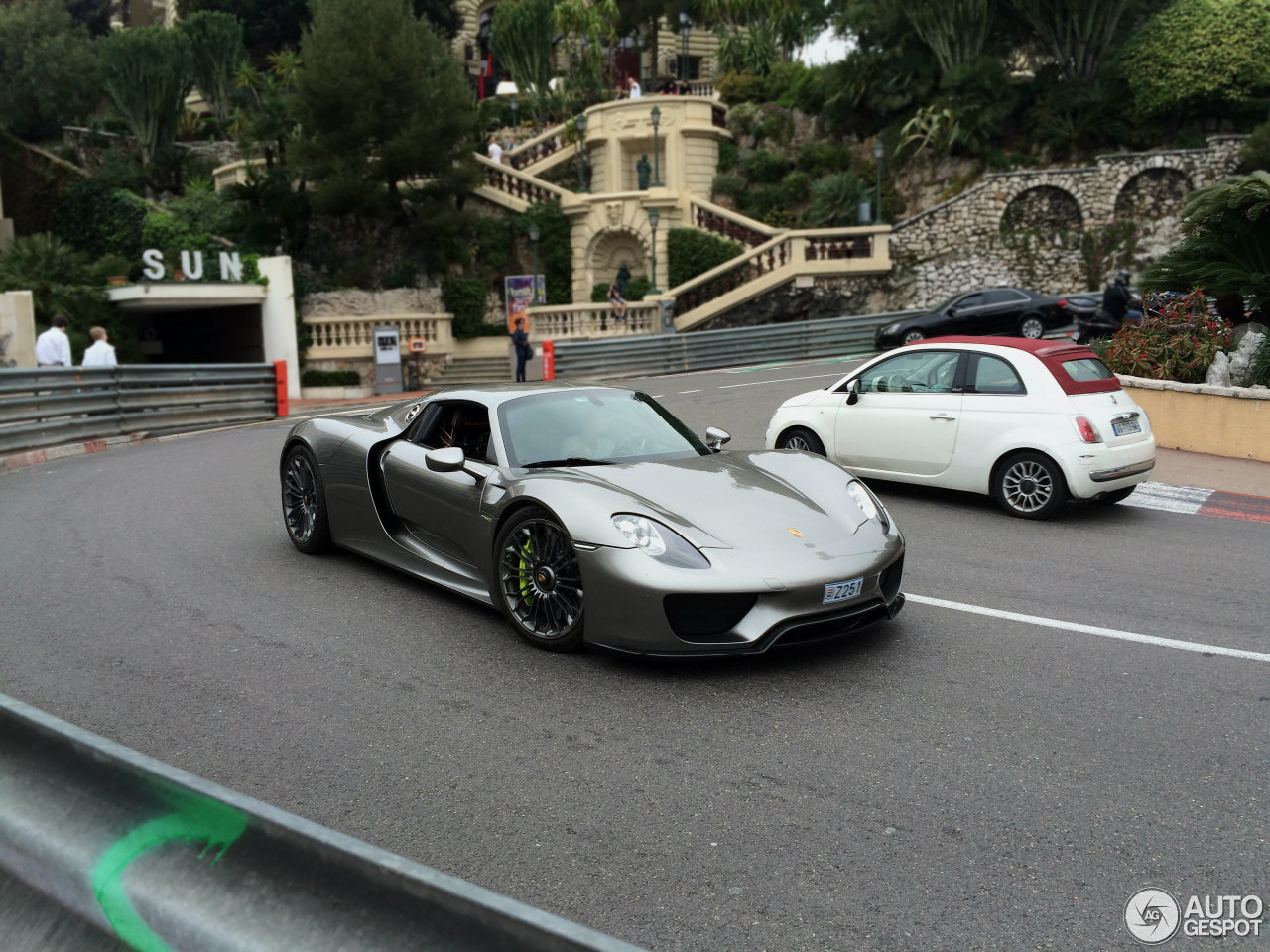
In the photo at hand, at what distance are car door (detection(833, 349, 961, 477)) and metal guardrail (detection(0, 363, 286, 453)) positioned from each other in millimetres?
10315

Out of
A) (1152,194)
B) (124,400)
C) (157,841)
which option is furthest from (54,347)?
(1152,194)

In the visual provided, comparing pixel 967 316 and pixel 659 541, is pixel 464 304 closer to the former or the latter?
pixel 967 316

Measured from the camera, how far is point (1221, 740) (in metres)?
4.51

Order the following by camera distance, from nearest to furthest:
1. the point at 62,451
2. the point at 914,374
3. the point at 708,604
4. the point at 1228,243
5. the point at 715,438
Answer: the point at 708,604 → the point at 715,438 → the point at 914,374 → the point at 1228,243 → the point at 62,451

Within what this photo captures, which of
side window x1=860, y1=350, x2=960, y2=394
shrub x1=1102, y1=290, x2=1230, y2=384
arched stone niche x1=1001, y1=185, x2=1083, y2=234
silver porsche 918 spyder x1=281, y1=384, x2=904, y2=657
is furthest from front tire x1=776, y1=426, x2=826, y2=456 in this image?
arched stone niche x1=1001, y1=185, x2=1083, y2=234

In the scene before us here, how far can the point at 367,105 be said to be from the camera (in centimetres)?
3306

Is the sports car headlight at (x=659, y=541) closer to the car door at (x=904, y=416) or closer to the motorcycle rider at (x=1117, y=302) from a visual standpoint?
the car door at (x=904, y=416)

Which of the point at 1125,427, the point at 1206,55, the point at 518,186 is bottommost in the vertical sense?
the point at 1125,427

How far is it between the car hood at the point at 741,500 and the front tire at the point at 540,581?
0.89 ft

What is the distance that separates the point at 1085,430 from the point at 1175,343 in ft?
16.6

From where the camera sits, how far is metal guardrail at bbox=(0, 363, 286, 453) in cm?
1393

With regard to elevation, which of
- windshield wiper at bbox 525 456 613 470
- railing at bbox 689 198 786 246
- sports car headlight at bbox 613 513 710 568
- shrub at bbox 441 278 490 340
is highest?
railing at bbox 689 198 786 246

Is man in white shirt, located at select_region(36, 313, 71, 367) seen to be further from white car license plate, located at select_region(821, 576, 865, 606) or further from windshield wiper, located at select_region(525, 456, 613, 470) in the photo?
white car license plate, located at select_region(821, 576, 865, 606)

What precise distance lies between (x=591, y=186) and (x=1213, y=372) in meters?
35.6
